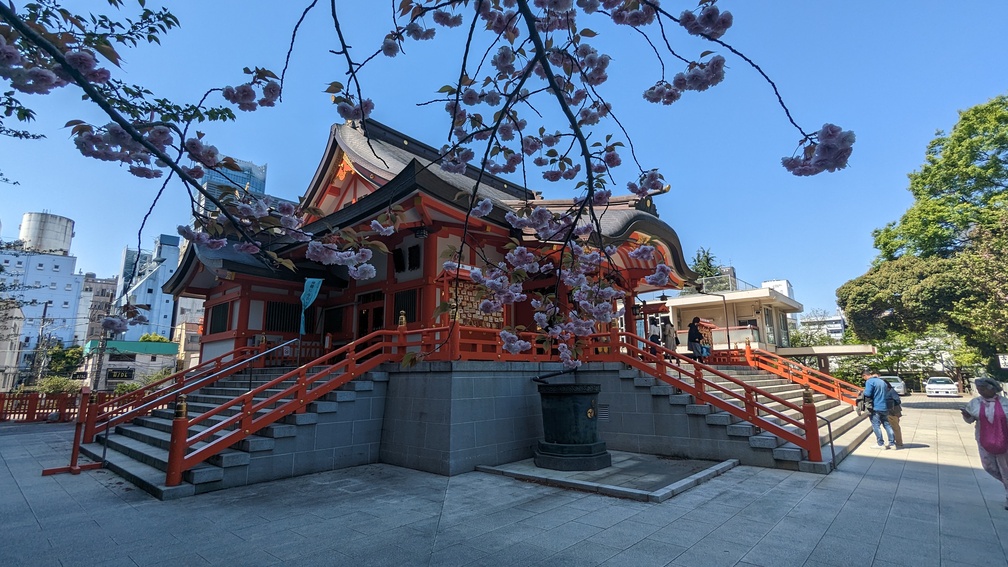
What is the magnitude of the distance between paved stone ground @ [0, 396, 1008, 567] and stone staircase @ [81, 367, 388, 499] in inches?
10.4

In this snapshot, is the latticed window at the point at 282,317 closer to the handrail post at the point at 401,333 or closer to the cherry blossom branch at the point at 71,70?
the handrail post at the point at 401,333

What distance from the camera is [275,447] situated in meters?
6.84

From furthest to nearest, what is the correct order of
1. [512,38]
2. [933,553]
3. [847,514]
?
[847,514] → [933,553] → [512,38]

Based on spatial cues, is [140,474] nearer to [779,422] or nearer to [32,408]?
[779,422]

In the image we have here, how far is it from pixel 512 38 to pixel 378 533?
462 centimetres

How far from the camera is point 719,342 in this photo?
2525 centimetres

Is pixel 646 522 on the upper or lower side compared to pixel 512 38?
lower

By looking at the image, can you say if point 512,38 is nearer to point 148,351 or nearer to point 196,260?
point 196,260

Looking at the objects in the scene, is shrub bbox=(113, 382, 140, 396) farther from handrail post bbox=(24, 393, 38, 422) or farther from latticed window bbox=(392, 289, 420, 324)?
latticed window bbox=(392, 289, 420, 324)

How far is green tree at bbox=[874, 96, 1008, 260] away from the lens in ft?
62.1

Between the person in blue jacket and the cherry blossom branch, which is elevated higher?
the cherry blossom branch

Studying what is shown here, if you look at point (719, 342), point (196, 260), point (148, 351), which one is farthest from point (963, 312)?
point (148, 351)

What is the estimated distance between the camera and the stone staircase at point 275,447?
6.27 meters

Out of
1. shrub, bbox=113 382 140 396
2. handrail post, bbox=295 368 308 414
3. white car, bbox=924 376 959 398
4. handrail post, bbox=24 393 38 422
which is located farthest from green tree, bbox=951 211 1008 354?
handrail post, bbox=24 393 38 422
